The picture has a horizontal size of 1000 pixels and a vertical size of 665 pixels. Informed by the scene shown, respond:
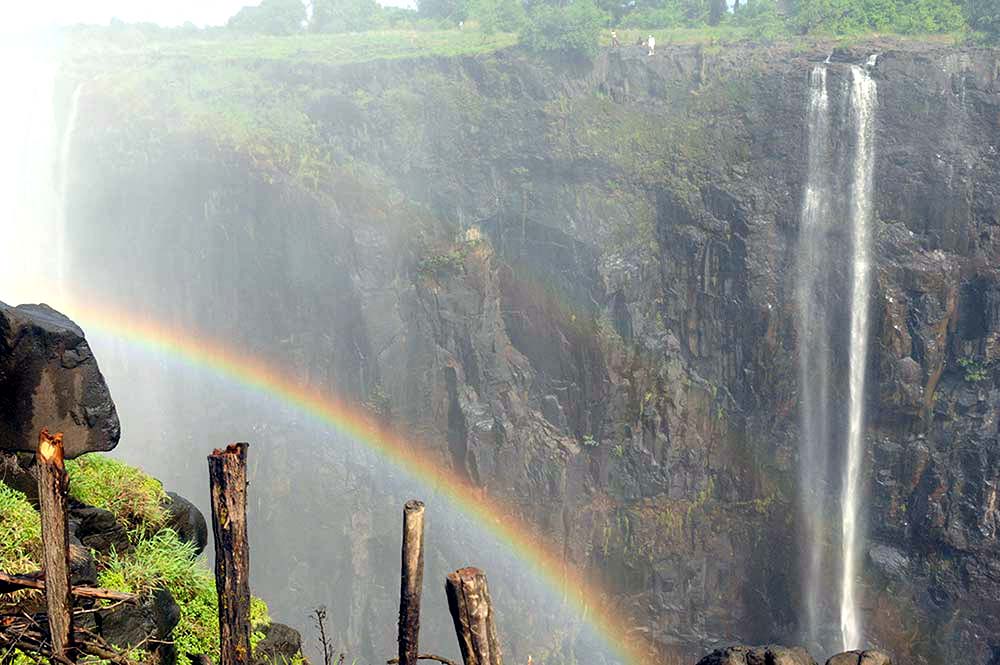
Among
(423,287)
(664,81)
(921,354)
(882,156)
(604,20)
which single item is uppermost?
(604,20)

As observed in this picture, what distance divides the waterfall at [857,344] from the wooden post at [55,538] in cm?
2513

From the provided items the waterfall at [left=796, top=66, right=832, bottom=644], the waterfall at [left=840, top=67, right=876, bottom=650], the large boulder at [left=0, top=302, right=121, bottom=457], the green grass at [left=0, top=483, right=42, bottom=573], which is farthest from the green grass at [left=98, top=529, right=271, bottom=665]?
the waterfall at [left=840, top=67, right=876, bottom=650]

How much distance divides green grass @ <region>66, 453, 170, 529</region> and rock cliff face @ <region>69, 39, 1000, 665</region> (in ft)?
58.0

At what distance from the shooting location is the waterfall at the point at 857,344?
2661 cm

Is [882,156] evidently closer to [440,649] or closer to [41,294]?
[440,649]

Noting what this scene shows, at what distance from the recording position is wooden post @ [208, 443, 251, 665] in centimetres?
680

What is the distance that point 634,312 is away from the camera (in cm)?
2802

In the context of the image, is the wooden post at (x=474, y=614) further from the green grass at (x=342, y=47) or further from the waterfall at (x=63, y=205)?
the waterfall at (x=63, y=205)

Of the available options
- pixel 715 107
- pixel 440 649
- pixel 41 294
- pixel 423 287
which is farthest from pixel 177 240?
pixel 715 107

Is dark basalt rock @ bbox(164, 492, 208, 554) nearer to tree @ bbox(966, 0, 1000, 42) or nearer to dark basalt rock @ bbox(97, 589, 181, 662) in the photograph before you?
dark basalt rock @ bbox(97, 589, 181, 662)

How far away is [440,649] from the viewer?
2622cm

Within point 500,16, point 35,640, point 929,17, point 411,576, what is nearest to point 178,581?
point 35,640

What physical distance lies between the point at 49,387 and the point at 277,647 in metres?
3.77

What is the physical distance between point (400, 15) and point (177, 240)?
23.2 metres
